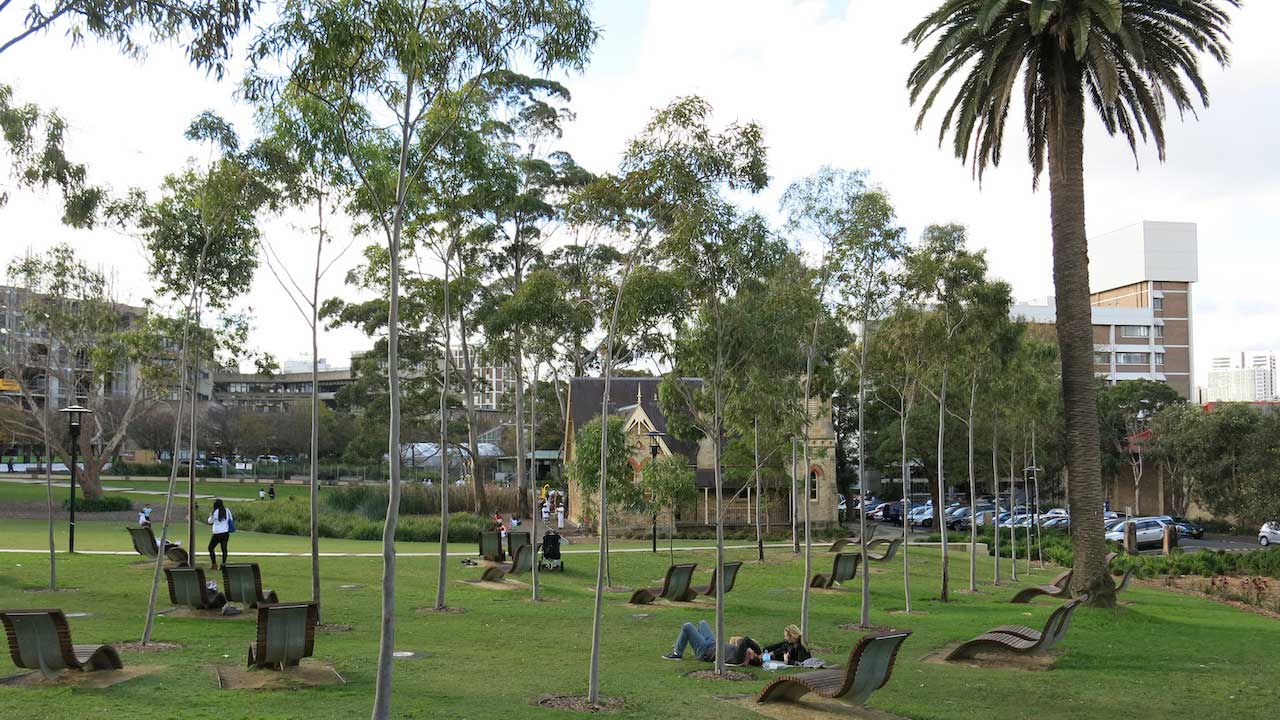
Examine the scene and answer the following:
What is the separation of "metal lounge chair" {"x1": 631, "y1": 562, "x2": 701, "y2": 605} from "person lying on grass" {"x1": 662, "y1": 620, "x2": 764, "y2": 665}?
21.2 ft

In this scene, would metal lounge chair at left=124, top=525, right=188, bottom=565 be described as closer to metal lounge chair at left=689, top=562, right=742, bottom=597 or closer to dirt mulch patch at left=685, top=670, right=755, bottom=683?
metal lounge chair at left=689, top=562, right=742, bottom=597

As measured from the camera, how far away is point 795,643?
49.7 feet

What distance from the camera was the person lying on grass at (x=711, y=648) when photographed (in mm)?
14797

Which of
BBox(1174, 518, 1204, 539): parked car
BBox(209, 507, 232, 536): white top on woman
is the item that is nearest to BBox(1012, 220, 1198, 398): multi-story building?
BBox(1174, 518, 1204, 539): parked car

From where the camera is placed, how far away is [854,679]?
37.3 feet

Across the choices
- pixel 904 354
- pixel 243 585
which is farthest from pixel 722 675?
pixel 904 354

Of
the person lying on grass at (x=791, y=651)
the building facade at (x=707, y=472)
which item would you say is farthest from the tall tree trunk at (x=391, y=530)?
the building facade at (x=707, y=472)

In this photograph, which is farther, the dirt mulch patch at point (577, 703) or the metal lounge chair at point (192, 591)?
the metal lounge chair at point (192, 591)

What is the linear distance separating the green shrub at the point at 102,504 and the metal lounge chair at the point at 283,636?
135 feet

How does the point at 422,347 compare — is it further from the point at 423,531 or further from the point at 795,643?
the point at 795,643

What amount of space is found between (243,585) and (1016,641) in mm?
13093

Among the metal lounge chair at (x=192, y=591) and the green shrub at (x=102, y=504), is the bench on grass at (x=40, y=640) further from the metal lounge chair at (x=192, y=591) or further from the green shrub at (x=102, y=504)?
the green shrub at (x=102, y=504)

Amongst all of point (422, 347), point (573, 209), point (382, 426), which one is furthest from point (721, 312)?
point (382, 426)

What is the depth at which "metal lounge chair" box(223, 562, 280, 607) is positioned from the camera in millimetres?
17688
